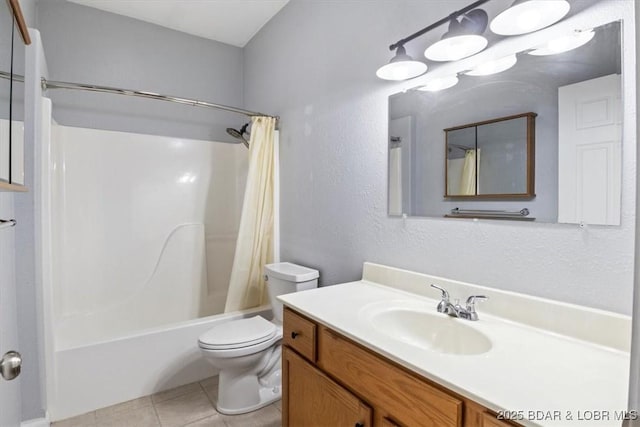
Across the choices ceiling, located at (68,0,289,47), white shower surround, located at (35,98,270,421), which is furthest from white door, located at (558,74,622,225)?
ceiling, located at (68,0,289,47)

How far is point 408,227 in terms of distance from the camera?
1.58 metres

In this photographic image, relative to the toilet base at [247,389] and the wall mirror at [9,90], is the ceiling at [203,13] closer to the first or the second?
the wall mirror at [9,90]

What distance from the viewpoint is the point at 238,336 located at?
1.82m

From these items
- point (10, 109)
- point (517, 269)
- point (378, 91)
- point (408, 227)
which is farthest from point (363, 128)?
point (10, 109)

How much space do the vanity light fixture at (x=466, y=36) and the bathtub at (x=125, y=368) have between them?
6.76 feet

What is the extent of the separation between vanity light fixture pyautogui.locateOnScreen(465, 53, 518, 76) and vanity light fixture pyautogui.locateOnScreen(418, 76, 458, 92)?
7 cm

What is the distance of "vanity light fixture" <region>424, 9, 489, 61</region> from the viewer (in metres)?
1.22

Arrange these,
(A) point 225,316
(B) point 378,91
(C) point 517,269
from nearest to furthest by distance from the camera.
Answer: (C) point 517,269 → (B) point 378,91 → (A) point 225,316

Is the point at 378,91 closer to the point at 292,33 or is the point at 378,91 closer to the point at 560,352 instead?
the point at 292,33

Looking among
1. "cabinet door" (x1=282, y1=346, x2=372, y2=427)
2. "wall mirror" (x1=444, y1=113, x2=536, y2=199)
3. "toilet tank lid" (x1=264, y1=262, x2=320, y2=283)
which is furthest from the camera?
"toilet tank lid" (x1=264, y1=262, x2=320, y2=283)

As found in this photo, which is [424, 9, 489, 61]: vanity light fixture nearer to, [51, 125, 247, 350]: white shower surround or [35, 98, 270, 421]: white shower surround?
[35, 98, 270, 421]: white shower surround

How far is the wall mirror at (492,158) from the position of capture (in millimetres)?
1179

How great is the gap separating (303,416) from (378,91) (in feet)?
5.02

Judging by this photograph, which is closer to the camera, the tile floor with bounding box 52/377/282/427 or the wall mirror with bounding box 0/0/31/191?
the wall mirror with bounding box 0/0/31/191
